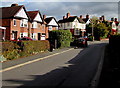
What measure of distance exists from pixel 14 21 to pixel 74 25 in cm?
3506

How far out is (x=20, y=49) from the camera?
16625mm

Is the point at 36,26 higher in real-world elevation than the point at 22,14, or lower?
lower

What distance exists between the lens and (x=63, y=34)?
1133 inches

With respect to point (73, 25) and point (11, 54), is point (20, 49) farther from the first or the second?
point (73, 25)

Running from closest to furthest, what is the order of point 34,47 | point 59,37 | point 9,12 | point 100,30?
point 34,47, point 59,37, point 9,12, point 100,30

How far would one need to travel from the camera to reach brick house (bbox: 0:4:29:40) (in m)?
35.1

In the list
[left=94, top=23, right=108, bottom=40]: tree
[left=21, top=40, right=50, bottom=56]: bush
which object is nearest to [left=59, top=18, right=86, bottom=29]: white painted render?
[left=94, top=23, right=108, bottom=40]: tree

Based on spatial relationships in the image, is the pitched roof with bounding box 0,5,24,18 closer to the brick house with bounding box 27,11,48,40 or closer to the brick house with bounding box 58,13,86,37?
the brick house with bounding box 27,11,48,40

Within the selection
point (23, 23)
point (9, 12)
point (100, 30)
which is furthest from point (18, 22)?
point (100, 30)

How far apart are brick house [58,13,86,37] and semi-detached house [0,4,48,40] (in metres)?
25.8

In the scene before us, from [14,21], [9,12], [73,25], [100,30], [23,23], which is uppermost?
[9,12]

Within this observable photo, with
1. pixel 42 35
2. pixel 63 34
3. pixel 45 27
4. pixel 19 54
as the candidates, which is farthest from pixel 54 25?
pixel 19 54

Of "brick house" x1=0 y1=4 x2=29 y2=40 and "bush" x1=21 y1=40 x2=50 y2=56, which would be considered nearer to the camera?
"bush" x1=21 y1=40 x2=50 y2=56

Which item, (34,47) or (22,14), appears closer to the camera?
(34,47)
